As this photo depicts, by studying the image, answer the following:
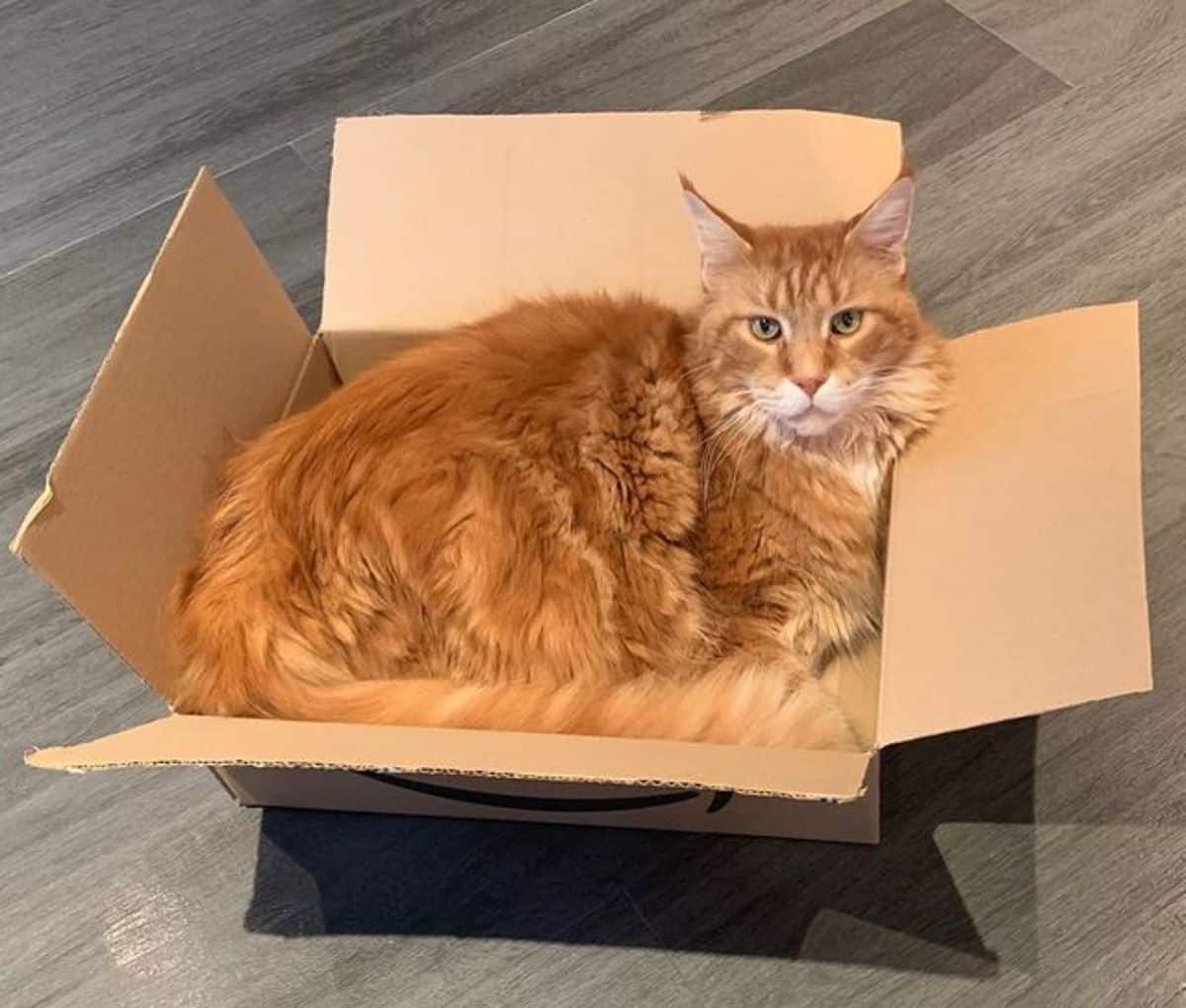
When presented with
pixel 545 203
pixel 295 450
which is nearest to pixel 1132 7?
pixel 545 203

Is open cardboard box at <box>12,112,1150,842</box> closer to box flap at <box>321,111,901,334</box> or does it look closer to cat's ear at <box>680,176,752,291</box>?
box flap at <box>321,111,901,334</box>

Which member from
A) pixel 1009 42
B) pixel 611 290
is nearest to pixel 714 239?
pixel 611 290

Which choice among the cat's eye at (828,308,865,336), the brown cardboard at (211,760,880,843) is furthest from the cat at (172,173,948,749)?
the brown cardboard at (211,760,880,843)

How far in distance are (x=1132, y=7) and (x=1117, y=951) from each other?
64.1 inches

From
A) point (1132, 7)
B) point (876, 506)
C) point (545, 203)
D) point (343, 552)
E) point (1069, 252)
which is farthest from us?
point (1132, 7)

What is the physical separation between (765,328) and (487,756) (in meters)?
0.54

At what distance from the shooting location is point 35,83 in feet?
7.71

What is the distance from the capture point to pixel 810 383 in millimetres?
1220

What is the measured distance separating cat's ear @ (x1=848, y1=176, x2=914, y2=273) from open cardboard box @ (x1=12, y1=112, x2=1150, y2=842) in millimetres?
148

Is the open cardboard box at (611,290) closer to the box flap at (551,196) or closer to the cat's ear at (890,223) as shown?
the box flap at (551,196)

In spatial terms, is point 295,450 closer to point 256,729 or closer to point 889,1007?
point 256,729

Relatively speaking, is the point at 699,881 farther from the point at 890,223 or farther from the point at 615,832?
the point at 890,223

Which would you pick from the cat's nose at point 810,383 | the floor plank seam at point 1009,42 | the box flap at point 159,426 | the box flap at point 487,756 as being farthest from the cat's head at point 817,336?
the floor plank seam at point 1009,42

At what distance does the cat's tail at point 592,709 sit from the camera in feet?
3.85
